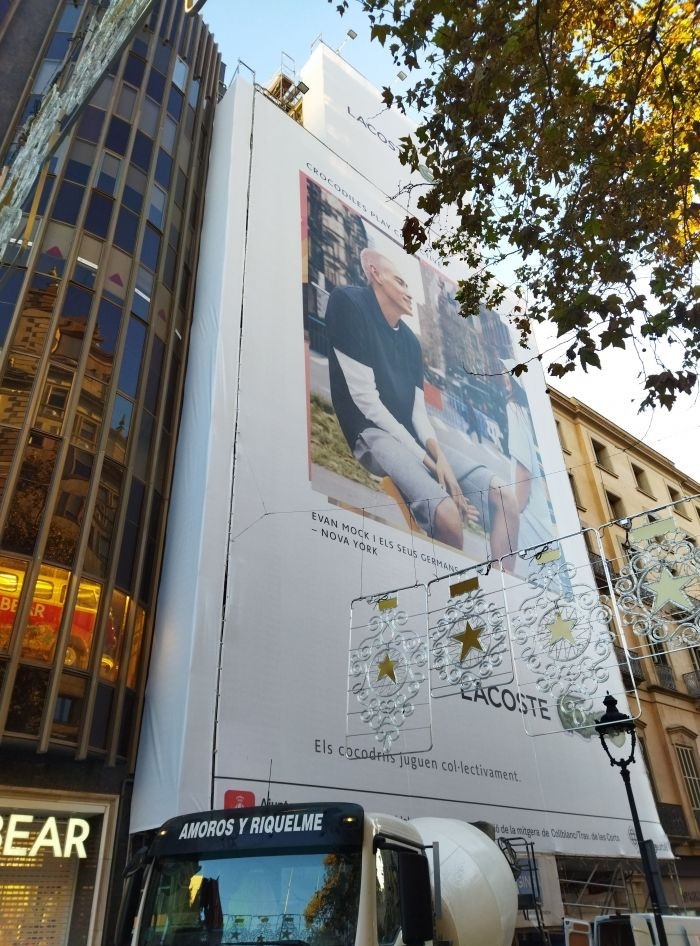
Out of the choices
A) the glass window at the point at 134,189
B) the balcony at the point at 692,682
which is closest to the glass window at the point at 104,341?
the glass window at the point at 134,189

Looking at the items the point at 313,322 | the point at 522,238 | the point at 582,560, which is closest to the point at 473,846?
the point at 522,238

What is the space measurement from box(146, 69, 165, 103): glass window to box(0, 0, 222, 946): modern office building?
0.16 ft

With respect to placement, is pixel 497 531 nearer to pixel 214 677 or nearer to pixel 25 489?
pixel 214 677

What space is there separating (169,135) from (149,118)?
650 millimetres

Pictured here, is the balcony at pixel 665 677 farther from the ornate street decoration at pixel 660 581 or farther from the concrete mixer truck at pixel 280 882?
the concrete mixer truck at pixel 280 882

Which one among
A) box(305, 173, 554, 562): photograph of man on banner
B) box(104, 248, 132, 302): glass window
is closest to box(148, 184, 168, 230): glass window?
box(104, 248, 132, 302): glass window

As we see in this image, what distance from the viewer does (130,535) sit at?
14797mm

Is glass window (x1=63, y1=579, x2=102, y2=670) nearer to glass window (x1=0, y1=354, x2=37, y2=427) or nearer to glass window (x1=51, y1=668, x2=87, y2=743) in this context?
glass window (x1=51, y1=668, x2=87, y2=743)

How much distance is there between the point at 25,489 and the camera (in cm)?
1313

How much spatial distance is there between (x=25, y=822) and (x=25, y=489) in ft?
17.9

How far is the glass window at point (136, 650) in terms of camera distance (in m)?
13.9

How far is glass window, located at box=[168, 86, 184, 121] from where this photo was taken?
20469mm

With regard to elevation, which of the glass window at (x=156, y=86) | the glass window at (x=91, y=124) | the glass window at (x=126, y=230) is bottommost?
the glass window at (x=126, y=230)

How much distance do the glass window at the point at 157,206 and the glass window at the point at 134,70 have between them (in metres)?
3.36
